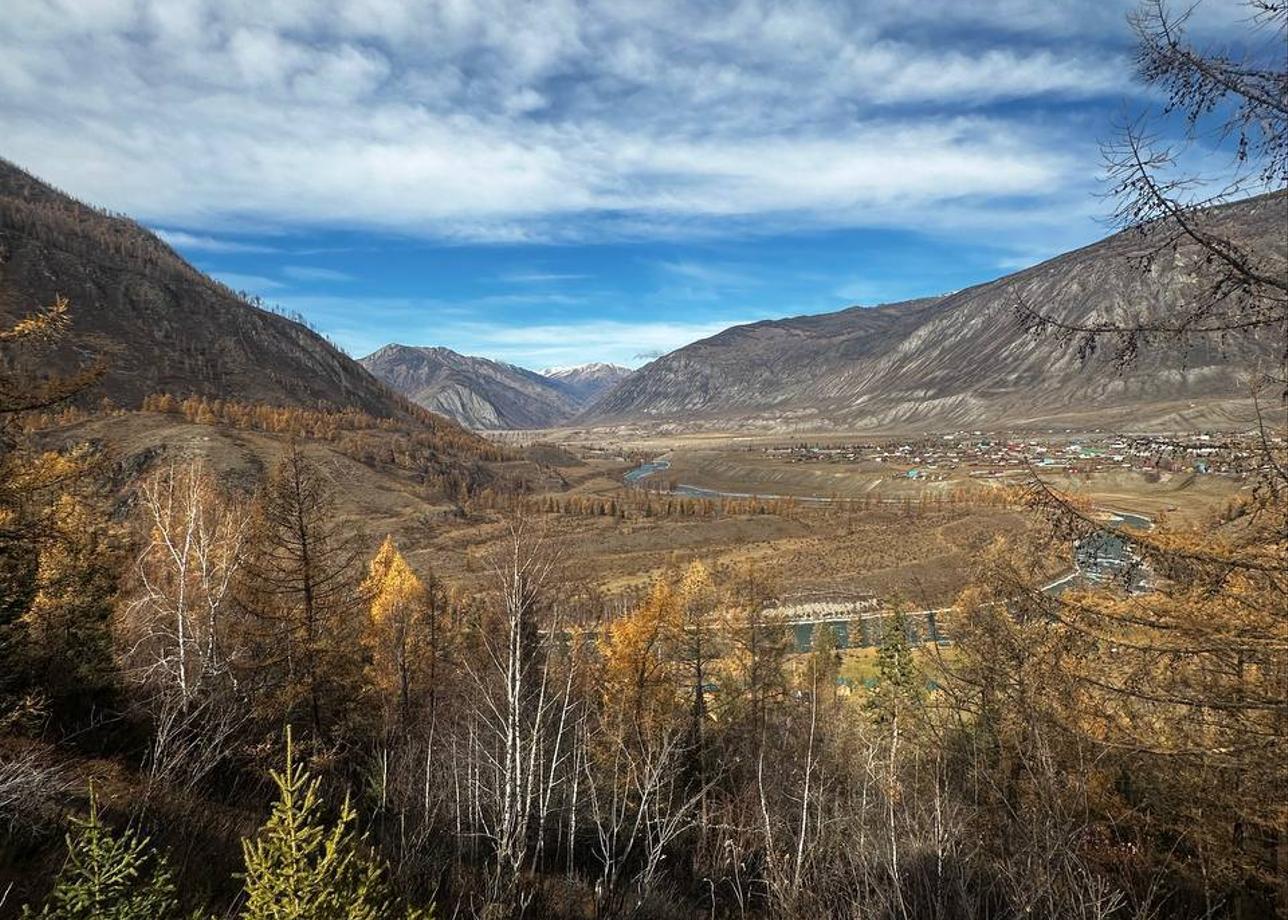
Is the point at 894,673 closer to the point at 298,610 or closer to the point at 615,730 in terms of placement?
the point at 615,730

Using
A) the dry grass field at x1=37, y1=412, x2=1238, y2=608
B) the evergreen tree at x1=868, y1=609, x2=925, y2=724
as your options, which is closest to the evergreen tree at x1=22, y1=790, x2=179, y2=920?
the evergreen tree at x1=868, y1=609, x2=925, y2=724

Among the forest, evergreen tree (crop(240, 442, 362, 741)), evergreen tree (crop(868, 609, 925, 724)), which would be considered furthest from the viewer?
evergreen tree (crop(868, 609, 925, 724))

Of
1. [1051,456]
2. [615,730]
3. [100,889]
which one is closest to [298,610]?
[615,730]

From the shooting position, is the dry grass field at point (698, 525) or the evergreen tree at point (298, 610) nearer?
the evergreen tree at point (298, 610)

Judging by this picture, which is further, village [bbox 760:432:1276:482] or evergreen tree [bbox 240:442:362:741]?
evergreen tree [bbox 240:442:362:741]

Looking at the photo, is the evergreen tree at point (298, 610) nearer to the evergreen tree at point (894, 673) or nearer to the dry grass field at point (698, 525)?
the evergreen tree at point (894, 673)

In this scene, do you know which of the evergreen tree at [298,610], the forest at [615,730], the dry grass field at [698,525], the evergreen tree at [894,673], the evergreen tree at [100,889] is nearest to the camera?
the evergreen tree at [100,889]

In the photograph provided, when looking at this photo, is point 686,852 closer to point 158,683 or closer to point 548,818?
point 548,818

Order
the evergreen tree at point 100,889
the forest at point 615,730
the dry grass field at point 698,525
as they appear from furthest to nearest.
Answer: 1. the dry grass field at point 698,525
2. the forest at point 615,730
3. the evergreen tree at point 100,889

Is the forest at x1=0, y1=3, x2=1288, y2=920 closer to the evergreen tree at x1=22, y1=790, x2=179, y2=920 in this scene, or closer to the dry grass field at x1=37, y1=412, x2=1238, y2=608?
the evergreen tree at x1=22, y1=790, x2=179, y2=920

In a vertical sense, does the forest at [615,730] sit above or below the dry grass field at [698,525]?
above

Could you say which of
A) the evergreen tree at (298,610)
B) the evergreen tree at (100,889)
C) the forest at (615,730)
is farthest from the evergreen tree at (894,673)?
the evergreen tree at (100,889)

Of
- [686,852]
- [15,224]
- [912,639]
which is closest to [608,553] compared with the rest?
[912,639]
